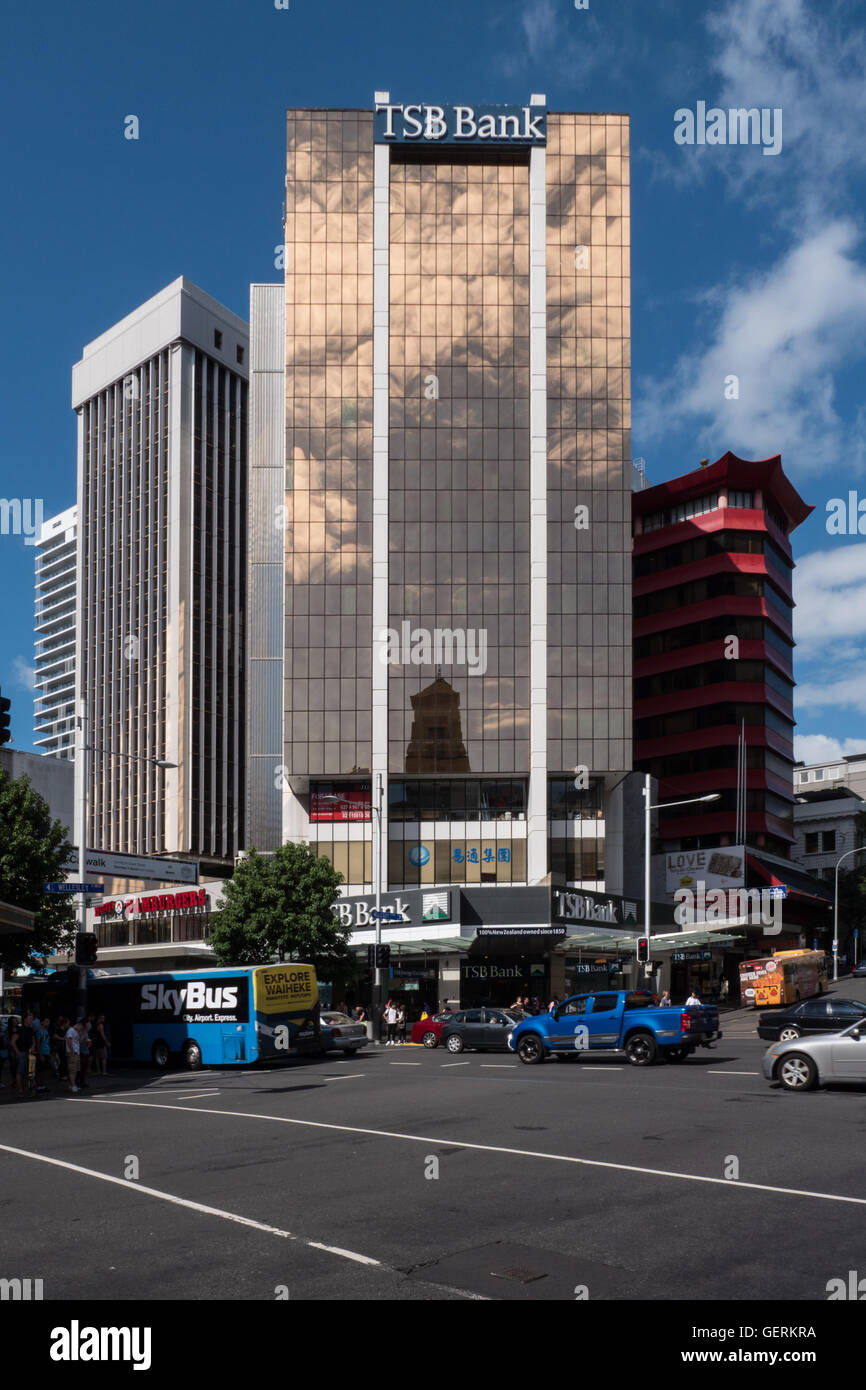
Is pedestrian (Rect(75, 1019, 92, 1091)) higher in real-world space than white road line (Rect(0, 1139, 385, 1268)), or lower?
lower

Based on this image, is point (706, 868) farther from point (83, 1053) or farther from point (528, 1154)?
point (528, 1154)

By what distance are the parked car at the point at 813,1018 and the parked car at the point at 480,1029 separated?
26.4ft

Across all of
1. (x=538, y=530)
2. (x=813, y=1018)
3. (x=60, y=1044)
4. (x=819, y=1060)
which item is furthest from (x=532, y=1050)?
(x=538, y=530)

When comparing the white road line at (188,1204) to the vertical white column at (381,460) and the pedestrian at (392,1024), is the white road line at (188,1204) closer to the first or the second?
the pedestrian at (392,1024)

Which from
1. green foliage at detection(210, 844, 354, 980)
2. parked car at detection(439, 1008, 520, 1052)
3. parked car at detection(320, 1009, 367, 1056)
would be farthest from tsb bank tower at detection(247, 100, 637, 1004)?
parked car at detection(320, 1009, 367, 1056)

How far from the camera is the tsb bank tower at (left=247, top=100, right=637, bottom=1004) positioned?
71.5 metres

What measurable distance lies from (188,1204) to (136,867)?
147 ft

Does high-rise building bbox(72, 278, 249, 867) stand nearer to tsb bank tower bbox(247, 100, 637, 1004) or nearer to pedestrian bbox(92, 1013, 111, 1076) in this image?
tsb bank tower bbox(247, 100, 637, 1004)

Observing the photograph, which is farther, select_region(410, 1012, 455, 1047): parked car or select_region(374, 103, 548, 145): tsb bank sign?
select_region(374, 103, 548, 145): tsb bank sign

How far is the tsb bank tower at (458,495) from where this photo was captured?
71.5m

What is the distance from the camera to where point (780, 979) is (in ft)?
193

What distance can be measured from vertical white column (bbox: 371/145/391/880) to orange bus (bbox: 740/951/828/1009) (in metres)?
20.8
